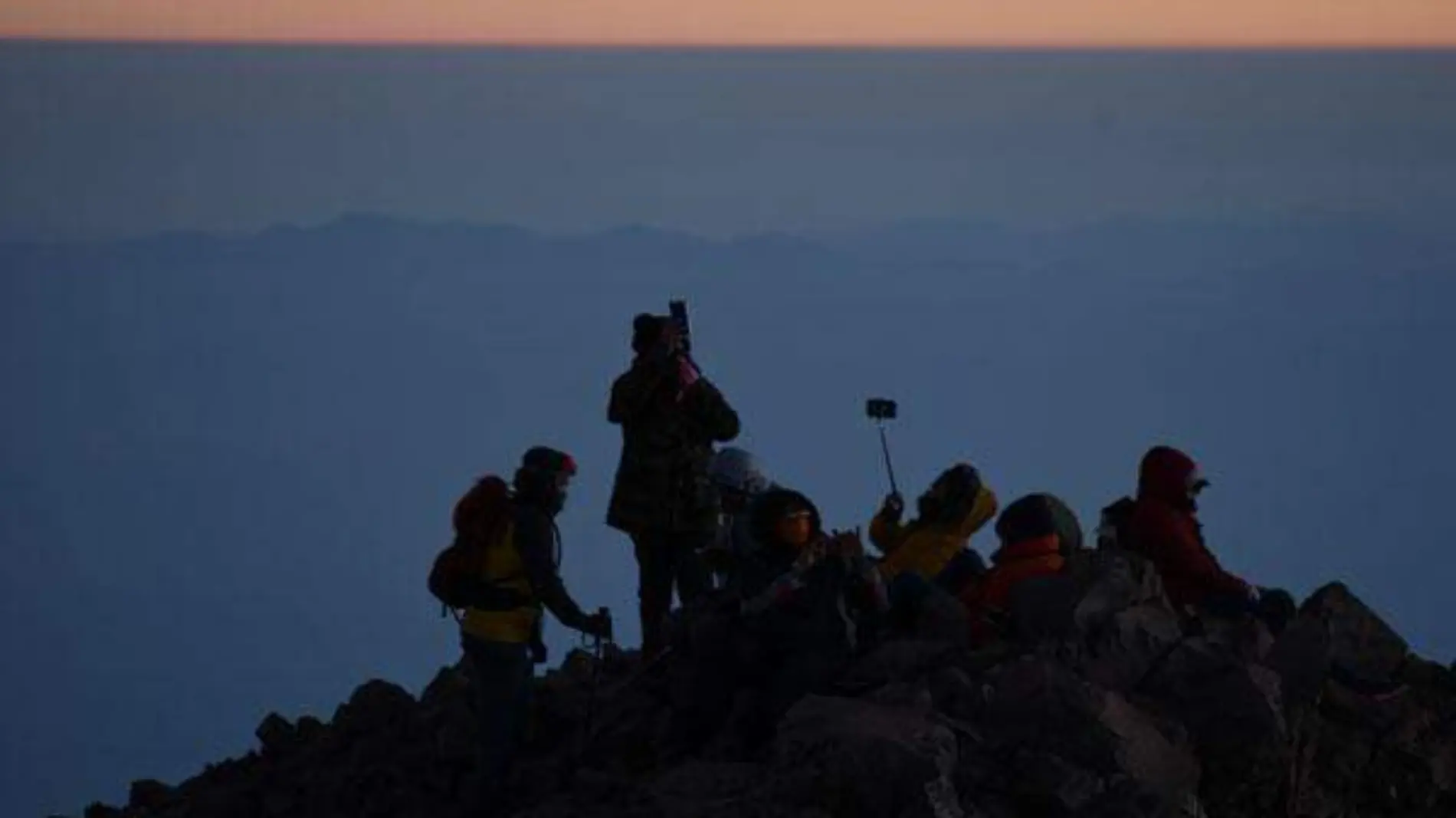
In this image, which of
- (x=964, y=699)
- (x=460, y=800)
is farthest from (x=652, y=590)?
(x=964, y=699)

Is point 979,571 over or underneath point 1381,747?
over

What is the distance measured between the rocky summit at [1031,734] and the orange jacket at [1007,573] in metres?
0.29

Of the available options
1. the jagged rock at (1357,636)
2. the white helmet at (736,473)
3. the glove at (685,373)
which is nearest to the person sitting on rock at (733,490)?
the white helmet at (736,473)

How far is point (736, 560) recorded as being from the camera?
16875 mm

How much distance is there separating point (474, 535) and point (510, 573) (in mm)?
277

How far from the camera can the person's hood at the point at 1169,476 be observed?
16.8 metres

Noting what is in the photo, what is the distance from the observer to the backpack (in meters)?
15.8

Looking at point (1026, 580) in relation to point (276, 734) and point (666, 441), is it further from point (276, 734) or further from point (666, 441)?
point (276, 734)

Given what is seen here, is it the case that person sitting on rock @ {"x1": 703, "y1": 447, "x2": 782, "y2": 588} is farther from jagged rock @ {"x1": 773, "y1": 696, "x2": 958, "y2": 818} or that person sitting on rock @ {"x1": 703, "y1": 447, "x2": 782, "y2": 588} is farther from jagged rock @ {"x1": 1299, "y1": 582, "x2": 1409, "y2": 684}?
jagged rock @ {"x1": 1299, "y1": 582, "x2": 1409, "y2": 684}

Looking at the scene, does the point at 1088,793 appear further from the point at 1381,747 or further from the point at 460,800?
the point at 460,800

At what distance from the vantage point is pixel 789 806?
14.5 metres

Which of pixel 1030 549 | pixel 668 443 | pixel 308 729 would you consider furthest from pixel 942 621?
pixel 308 729

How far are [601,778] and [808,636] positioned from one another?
1284mm

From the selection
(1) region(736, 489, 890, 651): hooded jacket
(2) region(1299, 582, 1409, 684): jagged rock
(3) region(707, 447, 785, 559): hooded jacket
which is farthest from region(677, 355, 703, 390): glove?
(2) region(1299, 582, 1409, 684): jagged rock
